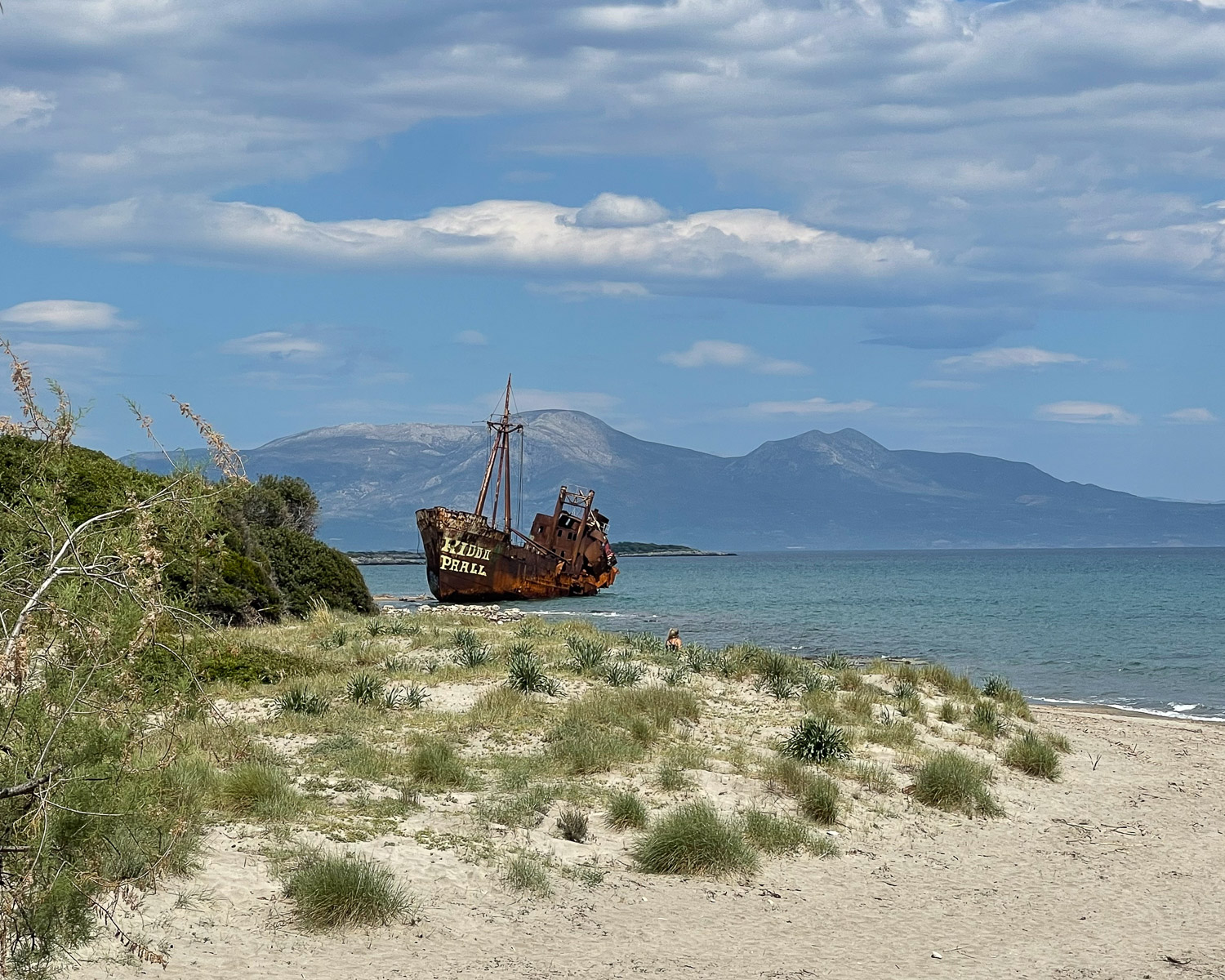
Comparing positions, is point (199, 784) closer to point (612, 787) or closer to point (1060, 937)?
point (612, 787)

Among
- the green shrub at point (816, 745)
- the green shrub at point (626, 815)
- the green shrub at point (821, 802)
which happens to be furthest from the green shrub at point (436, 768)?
the green shrub at point (816, 745)

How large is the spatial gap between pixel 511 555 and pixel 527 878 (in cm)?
6194

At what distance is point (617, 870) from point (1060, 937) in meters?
3.22

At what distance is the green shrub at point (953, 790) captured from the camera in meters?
11.8

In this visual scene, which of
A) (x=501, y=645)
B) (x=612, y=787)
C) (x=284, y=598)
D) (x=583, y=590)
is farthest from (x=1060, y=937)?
(x=583, y=590)

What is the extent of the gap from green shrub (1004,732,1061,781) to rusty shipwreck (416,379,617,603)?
52.1m

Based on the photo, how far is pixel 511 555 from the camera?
230ft

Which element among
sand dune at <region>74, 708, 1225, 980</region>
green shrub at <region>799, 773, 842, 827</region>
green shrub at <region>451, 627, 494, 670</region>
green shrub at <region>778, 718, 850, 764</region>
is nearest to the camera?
sand dune at <region>74, 708, 1225, 980</region>

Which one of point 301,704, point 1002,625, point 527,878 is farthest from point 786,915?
point 1002,625

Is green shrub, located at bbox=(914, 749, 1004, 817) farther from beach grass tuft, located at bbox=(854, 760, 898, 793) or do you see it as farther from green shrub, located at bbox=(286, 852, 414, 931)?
green shrub, located at bbox=(286, 852, 414, 931)

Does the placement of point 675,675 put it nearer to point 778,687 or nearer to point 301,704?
point 778,687

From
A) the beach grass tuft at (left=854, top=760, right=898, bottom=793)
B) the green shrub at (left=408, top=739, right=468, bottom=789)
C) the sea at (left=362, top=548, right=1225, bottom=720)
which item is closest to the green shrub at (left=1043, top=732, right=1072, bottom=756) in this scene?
the beach grass tuft at (left=854, top=760, right=898, bottom=793)

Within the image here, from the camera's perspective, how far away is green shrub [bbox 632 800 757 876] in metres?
9.23

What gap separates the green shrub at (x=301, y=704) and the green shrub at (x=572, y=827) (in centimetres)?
447
